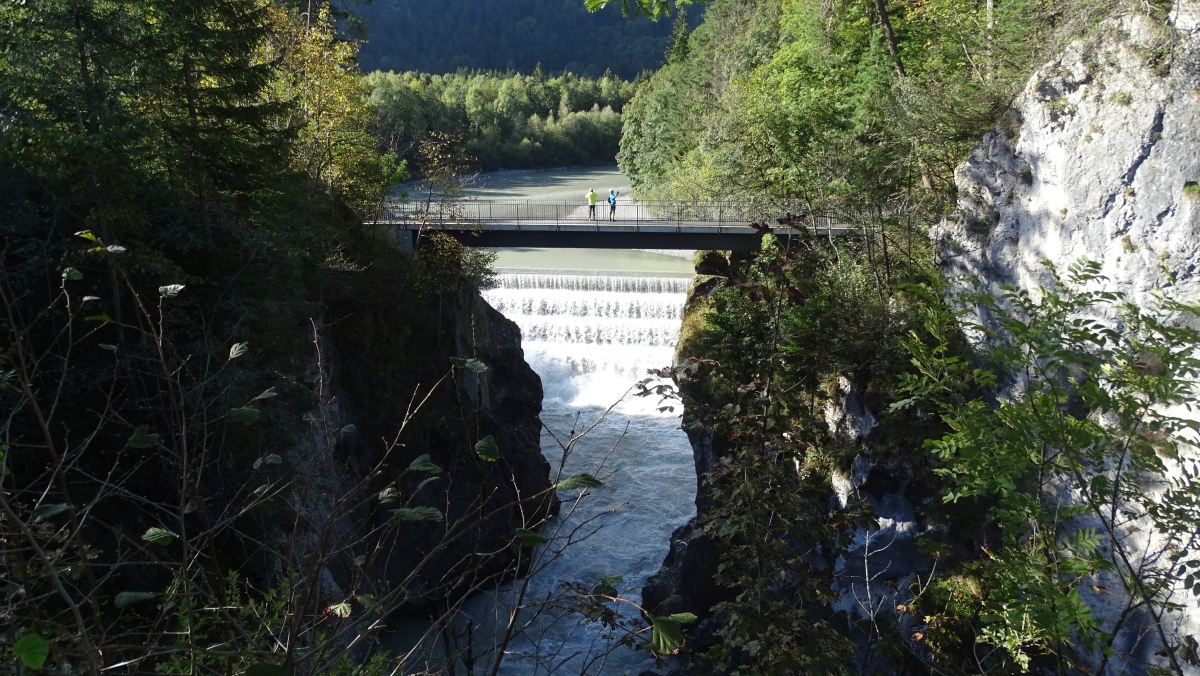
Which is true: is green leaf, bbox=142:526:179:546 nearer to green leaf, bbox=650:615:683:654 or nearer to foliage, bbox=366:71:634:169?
green leaf, bbox=650:615:683:654

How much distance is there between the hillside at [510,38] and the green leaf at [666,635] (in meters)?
113

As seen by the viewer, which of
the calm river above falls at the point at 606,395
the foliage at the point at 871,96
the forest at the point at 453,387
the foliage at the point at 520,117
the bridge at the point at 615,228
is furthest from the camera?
the foliage at the point at 520,117

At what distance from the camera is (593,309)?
86.5 feet

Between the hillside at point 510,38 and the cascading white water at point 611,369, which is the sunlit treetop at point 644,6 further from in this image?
the hillside at point 510,38

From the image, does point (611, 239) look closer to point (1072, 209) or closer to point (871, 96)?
point (871, 96)

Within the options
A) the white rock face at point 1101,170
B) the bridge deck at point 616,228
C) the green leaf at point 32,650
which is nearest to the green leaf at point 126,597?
the green leaf at point 32,650

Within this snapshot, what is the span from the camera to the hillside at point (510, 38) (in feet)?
367

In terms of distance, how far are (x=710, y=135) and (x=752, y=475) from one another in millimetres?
19965

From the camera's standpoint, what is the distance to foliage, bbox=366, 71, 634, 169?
58594 mm

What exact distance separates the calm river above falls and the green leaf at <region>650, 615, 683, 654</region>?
12.6m

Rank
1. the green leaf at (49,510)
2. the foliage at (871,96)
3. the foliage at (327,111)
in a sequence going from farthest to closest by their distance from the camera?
the foliage at (327,111), the foliage at (871,96), the green leaf at (49,510)

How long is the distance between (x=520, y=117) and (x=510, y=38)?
219 feet

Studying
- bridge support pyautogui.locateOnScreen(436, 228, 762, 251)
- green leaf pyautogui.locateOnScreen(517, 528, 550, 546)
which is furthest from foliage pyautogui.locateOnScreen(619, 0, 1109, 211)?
green leaf pyautogui.locateOnScreen(517, 528, 550, 546)

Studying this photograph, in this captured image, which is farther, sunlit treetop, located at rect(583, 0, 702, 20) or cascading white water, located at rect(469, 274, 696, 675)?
cascading white water, located at rect(469, 274, 696, 675)
